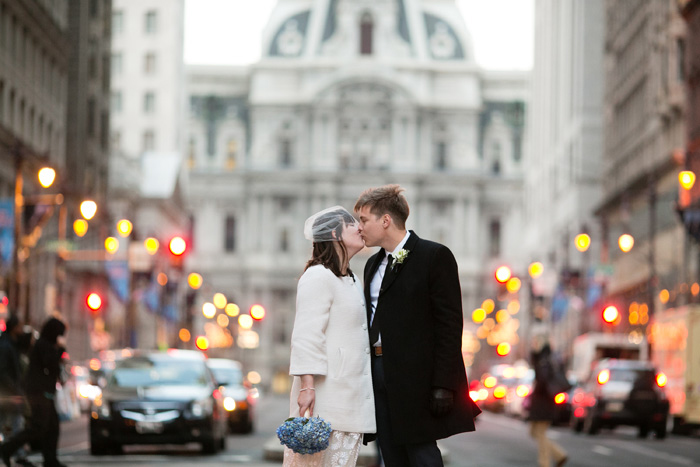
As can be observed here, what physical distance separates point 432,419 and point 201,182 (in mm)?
126039

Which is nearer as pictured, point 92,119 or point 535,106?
point 92,119

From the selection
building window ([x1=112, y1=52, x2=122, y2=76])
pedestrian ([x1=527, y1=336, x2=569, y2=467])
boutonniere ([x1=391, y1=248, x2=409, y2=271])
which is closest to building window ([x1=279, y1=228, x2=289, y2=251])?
building window ([x1=112, y1=52, x2=122, y2=76])

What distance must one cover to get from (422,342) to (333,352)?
513 millimetres

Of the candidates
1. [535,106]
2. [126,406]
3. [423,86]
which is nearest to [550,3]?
[535,106]

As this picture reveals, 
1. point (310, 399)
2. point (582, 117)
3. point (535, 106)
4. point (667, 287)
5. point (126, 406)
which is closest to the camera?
point (310, 399)

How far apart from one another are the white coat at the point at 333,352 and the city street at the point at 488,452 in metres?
12.0

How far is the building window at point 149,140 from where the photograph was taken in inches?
4592

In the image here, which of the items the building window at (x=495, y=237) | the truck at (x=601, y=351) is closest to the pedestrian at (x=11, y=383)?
the truck at (x=601, y=351)

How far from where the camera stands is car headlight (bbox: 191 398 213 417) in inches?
909

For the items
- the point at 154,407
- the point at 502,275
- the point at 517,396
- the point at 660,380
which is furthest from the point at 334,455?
the point at 502,275

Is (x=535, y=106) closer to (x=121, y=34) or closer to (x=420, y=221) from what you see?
(x=420, y=221)

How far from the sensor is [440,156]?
445ft

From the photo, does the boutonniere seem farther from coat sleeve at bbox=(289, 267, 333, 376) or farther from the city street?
the city street

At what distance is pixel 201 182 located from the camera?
134 meters
